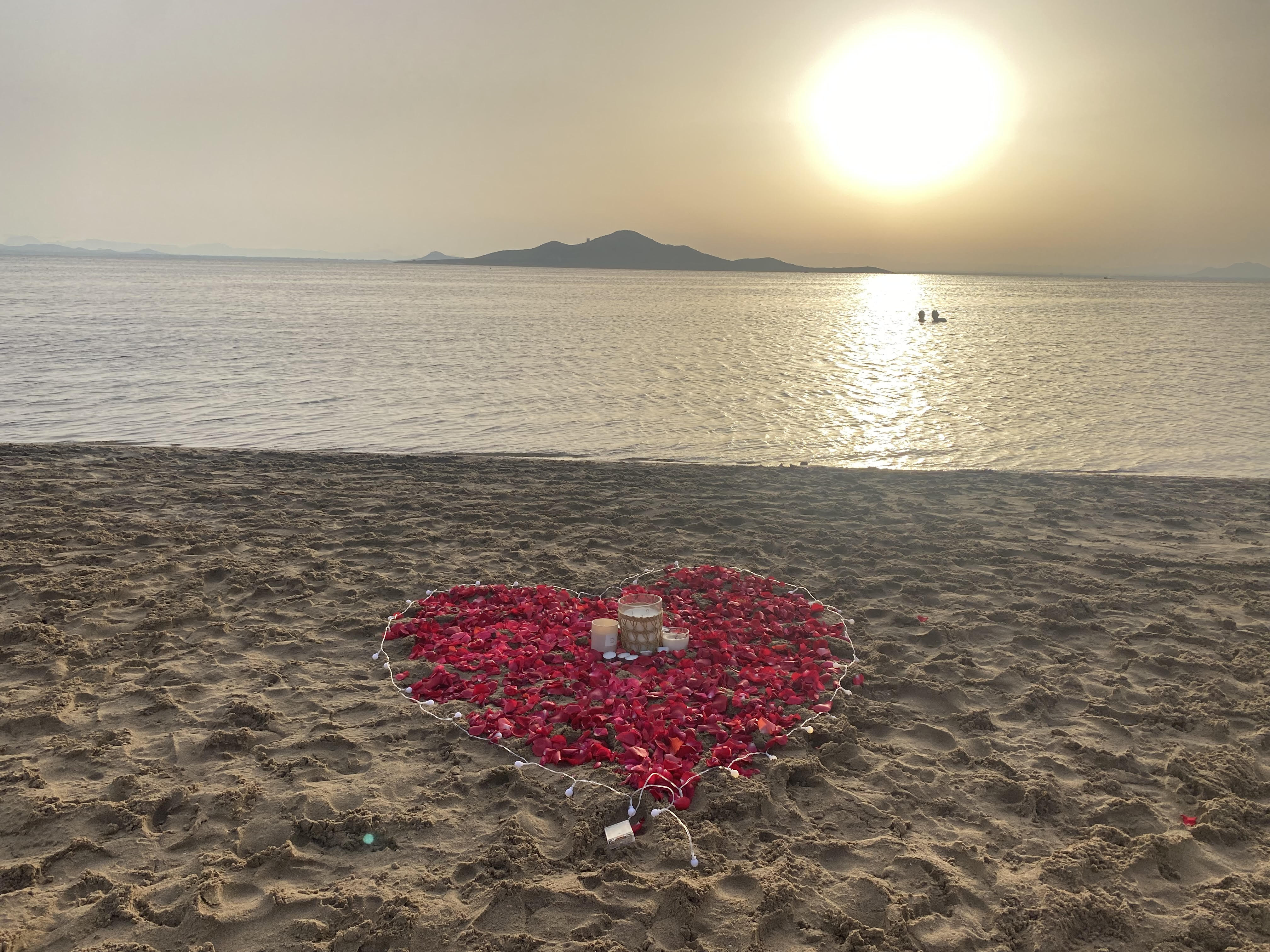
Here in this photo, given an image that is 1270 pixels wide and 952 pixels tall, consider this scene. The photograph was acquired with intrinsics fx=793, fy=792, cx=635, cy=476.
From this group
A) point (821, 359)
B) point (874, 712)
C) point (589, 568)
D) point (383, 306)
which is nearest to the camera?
point (874, 712)

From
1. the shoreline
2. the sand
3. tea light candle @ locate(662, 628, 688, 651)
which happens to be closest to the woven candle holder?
tea light candle @ locate(662, 628, 688, 651)

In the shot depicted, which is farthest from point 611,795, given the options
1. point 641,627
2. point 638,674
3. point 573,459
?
point 573,459

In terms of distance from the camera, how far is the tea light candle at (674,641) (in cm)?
559

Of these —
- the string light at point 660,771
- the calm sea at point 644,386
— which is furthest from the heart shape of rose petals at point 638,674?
the calm sea at point 644,386

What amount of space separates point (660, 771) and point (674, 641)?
1.49 metres

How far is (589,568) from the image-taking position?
741 centimetres

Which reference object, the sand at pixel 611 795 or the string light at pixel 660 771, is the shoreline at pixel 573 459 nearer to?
the sand at pixel 611 795

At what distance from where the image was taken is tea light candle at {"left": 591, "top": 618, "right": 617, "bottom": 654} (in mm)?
5570

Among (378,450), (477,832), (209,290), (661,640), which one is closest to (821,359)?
(378,450)

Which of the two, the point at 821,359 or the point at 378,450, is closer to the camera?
the point at 378,450

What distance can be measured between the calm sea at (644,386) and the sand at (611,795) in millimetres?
5537

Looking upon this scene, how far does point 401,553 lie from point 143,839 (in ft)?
13.6

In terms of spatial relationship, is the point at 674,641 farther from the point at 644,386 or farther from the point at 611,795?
the point at 644,386

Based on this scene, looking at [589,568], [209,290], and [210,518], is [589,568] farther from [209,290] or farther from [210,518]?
[209,290]
